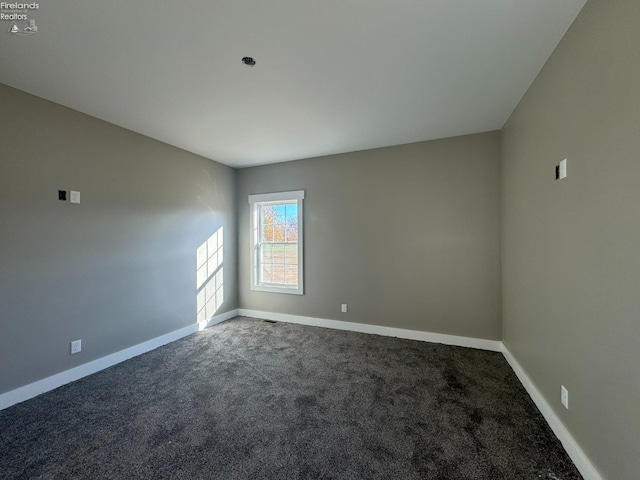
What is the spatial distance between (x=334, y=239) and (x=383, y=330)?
4.89 ft

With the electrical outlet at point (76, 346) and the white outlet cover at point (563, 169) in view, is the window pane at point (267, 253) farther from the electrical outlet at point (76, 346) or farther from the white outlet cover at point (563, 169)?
the white outlet cover at point (563, 169)

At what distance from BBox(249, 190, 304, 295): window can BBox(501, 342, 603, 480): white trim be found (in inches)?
114

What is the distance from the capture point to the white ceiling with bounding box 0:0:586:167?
1502mm

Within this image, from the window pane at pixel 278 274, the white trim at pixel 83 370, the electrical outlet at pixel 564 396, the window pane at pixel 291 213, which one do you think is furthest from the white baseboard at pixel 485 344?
the window pane at pixel 291 213

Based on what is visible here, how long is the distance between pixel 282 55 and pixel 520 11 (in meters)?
1.47

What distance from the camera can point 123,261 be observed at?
2.99 metres

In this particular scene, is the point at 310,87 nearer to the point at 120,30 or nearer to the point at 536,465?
the point at 120,30

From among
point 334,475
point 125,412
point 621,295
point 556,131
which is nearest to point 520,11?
point 556,131

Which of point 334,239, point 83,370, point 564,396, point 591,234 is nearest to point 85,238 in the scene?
point 83,370

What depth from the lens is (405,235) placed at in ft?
11.7

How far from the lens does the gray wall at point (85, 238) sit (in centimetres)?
221

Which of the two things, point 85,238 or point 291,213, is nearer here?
point 85,238

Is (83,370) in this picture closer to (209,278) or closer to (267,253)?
(209,278)

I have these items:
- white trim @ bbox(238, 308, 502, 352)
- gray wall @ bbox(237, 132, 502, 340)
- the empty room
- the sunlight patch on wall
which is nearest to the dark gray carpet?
the empty room
